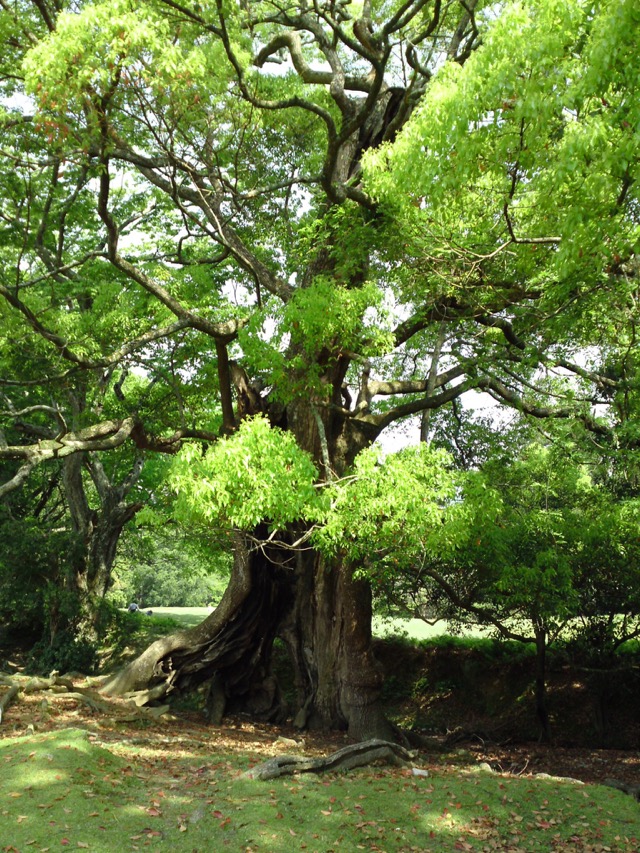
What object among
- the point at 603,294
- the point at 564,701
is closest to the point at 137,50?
the point at 603,294

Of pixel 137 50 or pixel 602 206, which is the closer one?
pixel 602 206

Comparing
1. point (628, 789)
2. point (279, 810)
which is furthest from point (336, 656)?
point (279, 810)

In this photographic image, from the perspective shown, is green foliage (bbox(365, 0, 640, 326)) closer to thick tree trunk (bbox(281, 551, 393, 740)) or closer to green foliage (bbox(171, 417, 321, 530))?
green foliage (bbox(171, 417, 321, 530))

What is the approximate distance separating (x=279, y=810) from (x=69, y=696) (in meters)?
6.07

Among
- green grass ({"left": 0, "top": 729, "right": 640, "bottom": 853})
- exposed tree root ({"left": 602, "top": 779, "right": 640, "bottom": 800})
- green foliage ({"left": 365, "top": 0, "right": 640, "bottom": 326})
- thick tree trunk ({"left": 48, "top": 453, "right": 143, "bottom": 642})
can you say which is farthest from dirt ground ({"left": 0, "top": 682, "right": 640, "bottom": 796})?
green foliage ({"left": 365, "top": 0, "right": 640, "bottom": 326})

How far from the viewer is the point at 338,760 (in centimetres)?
666

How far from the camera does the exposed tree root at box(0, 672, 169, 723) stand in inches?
372

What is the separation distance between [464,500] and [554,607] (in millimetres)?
2912

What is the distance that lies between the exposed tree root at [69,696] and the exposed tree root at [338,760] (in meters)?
3.81

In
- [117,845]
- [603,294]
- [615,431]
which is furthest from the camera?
[615,431]

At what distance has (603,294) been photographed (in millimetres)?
7449

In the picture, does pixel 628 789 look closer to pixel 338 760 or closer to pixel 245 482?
pixel 338 760

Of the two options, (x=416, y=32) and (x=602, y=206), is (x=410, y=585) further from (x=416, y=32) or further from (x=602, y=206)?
(x=416, y=32)

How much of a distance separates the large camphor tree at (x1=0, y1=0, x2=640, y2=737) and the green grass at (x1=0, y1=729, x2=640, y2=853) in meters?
2.46
